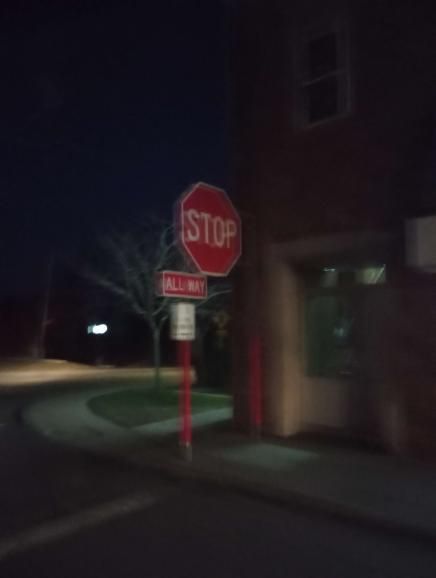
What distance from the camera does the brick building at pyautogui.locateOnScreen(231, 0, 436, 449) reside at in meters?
10.0

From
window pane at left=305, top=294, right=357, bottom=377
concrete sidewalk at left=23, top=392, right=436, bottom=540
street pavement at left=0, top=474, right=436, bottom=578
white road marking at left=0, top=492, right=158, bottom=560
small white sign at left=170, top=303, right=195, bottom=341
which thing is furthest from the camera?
window pane at left=305, top=294, right=357, bottom=377

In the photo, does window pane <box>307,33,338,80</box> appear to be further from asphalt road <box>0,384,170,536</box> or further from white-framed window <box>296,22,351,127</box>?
asphalt road <box>0,384,170,536</box>

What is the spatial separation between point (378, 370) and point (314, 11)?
5440mm

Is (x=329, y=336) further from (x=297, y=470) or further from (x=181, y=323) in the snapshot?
(x=297, y=470)

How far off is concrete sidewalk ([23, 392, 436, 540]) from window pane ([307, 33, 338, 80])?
5.64m

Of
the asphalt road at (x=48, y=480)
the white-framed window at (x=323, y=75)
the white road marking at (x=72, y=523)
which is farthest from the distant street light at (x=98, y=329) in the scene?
the white road marking at (x=72, y=523)

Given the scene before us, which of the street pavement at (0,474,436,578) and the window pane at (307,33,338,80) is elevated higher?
the window pane at (307,33,338,80)

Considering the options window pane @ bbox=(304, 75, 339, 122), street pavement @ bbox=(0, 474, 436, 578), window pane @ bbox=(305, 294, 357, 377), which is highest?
window pane @ bbox=(304, 75, 339, 122)

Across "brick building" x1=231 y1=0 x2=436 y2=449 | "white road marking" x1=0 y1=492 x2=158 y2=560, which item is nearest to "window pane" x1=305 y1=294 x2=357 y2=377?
"brick building" x1=231 y1=0 x2=436 y2=449

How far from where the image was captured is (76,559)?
6359mm

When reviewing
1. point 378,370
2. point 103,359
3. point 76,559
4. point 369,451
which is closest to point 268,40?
point 378,370

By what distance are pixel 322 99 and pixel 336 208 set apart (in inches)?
71.9

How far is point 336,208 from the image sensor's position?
1102 cm

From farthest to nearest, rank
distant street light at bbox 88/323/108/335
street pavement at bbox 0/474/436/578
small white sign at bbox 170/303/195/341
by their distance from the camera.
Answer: distant street light at bbox 88/323/108/335 < small white sign at bbox 170/303/195/341 < street pavement at bbox 0/474/436/578
